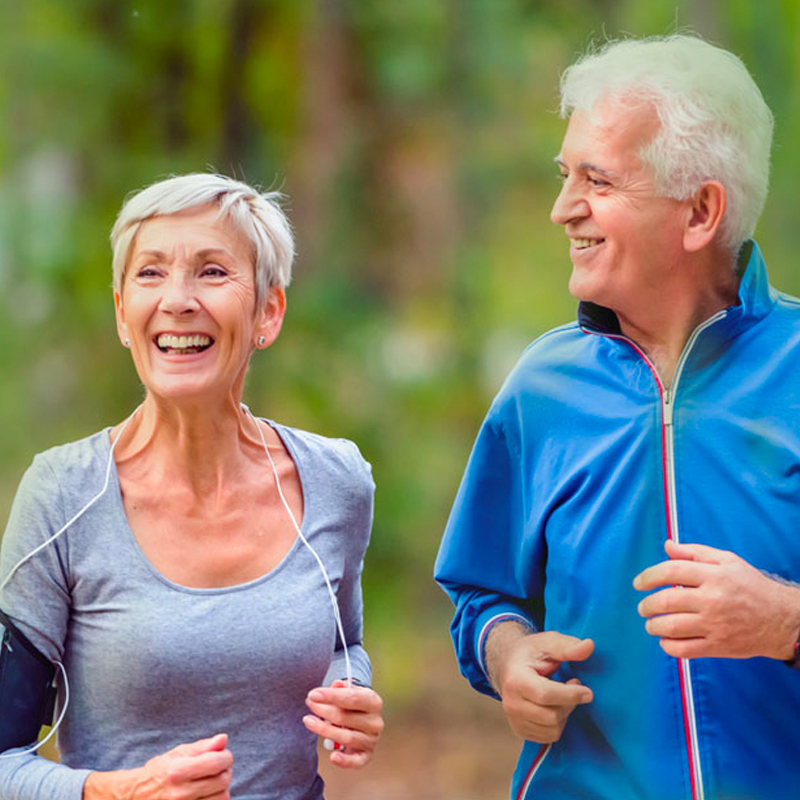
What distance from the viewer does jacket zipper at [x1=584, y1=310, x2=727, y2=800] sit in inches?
59.1

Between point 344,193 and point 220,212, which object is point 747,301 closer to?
point 220,212

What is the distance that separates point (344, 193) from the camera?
4496mm

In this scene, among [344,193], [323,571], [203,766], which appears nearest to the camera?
[203,766]

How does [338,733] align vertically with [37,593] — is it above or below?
below

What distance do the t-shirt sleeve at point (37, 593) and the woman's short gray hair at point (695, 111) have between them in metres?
0.92

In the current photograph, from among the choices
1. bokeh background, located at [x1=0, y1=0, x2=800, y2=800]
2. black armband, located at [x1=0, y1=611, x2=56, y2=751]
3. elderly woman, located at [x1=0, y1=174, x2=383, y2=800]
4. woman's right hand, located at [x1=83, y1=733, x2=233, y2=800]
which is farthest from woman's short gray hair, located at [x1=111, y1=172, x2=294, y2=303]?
bokeh background, located at [x1=0, y1=0, x2=800, y2=800]

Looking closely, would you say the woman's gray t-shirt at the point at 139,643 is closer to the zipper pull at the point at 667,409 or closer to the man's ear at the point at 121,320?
the man's ear at the point at 121,320

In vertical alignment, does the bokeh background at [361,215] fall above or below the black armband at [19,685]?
above

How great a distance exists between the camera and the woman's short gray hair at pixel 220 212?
5.08ft

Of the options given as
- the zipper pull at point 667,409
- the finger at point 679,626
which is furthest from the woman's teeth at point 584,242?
the finger at point 679,626

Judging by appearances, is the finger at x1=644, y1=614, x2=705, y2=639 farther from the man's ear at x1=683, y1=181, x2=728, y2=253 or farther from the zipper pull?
the man's ear at x1=683, y1=181, x2=728, y2=253

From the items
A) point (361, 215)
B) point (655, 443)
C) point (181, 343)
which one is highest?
point (361, 215)

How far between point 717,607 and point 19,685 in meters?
0.88

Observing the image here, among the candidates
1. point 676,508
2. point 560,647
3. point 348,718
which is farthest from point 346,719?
point 676,508
